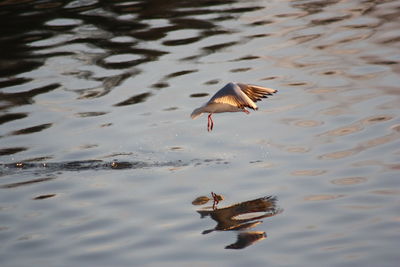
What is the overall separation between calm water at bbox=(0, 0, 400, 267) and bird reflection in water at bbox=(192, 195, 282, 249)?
0.02 m

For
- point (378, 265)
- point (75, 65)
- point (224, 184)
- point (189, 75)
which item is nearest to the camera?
point (378, 265)

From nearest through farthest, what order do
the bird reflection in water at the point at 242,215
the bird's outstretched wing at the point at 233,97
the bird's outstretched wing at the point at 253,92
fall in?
the bird reflection in water at the point at 242,215
the bird's outstretched wing at the point at 233,97
the bird's outstretched wing at the point at 253,92

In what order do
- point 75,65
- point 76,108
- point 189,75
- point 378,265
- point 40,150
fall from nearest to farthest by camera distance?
point 378,265 < point 40,150 < point 76,108 < point 189,75 < point 75,65

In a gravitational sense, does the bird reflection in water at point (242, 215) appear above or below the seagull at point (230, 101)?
below

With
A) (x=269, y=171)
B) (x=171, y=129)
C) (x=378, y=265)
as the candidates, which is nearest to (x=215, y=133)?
(x=171, y=129)

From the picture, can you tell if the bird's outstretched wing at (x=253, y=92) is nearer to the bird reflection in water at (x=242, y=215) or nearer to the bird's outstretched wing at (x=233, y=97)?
the bird's outstretched wing at (x=233, y=97)

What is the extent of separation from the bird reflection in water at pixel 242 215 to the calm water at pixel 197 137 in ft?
0.07

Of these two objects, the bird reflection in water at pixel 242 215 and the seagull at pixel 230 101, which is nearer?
the bird reflection in water at pixel 242 215

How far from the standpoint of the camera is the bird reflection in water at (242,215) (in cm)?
764

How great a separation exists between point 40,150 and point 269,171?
9.78ft

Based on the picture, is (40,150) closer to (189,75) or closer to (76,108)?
(76,108)

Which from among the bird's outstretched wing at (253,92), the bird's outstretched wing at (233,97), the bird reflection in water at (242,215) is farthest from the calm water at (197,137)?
the bird's outstretched wing at (233,97)

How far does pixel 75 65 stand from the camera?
13.8 meters

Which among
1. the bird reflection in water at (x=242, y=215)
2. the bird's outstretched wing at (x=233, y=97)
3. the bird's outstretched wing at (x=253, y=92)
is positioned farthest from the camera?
the bird's outstretched wing at (x=253, y=92)
